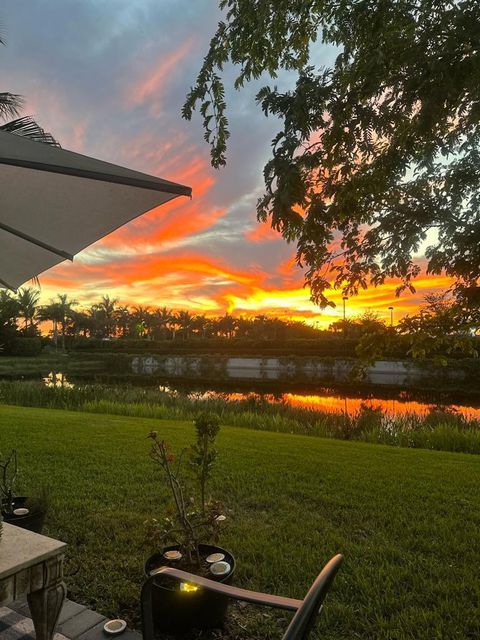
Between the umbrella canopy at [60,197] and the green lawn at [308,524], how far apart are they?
1990mm

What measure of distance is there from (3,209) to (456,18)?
2.74m

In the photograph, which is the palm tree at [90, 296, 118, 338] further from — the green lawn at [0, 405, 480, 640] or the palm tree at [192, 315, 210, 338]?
the green lawn at [0, 405, 480, 640]

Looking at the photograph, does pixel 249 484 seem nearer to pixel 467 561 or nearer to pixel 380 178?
pixel 467 561

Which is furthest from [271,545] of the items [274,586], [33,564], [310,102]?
[310,102]

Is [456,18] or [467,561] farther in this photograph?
[467,561]

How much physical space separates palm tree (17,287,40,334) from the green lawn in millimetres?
55685

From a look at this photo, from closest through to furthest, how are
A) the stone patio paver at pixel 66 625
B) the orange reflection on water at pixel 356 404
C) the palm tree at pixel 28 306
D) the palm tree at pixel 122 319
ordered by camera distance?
the stone patio paver at pixel 66 625 < the orange reflection on water at pixel 356 404 < the palm tree at pixel 28 306 < the palm tree at pixel 122 319

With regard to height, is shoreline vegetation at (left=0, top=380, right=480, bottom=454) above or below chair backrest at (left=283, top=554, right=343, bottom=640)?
below

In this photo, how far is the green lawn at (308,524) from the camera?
8.64 ft

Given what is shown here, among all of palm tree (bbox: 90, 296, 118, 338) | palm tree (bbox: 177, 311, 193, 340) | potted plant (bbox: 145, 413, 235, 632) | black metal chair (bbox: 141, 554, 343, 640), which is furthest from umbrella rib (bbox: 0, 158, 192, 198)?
palm tree (bbox: 177, 311, 193, 340)

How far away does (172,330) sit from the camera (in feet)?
281

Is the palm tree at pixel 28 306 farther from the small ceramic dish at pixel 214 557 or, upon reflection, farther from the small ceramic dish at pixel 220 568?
the small ceramic dish at pixel 220 568

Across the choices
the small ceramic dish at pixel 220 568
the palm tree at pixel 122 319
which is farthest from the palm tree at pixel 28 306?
the small ceramic dish at pixel 220 568

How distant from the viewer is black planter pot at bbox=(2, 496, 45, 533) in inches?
127
